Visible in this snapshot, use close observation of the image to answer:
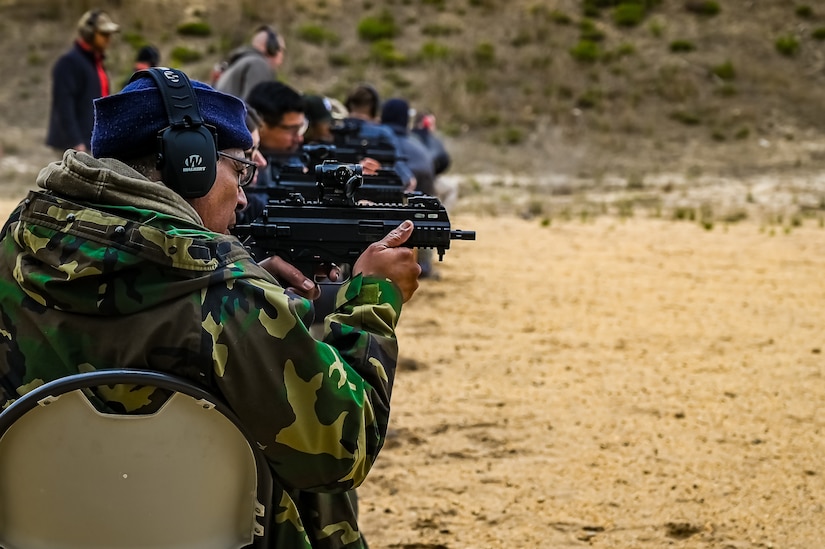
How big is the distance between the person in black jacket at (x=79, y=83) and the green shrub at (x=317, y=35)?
842 inches

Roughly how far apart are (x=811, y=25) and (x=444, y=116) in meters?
12.5

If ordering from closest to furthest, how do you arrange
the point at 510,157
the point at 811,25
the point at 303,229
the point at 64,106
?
the point at 303,229
the point at 64,106
the point at 510,157
the point at 811,25

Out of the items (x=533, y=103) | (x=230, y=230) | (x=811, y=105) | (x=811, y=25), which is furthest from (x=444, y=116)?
(x=230, y=230)

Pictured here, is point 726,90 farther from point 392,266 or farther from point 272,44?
point 392,266

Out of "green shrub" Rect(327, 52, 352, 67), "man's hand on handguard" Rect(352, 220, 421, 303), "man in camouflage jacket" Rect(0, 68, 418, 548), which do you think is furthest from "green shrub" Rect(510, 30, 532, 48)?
"man in camouflage jacket" Rect(0, 68, 418, 548)

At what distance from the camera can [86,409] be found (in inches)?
73.4

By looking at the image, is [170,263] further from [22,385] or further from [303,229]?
[303,229]

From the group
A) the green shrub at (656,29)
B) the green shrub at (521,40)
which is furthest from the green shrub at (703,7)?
the green shrub at (521,40)

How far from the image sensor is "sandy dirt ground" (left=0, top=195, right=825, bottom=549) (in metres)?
4.17

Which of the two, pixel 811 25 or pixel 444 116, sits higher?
pixel 811 25

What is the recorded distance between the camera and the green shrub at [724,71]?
1080 inches

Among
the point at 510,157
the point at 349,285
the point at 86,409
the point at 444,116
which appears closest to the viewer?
the point at 86,409

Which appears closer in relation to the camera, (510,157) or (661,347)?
(661,347)

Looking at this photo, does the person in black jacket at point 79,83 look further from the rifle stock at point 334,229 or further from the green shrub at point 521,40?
the green shrub at point 521,40
